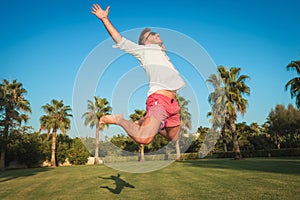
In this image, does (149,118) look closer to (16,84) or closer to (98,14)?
(98,14)

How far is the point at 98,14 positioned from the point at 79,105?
181 cm

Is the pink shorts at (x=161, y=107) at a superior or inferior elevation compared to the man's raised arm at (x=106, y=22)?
inferior

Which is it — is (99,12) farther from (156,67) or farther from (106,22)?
(156,67)

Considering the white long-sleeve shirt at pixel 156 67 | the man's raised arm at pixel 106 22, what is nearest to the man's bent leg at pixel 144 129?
the white long-sleeve shirt at pixel 156 67

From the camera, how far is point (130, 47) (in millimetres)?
4820

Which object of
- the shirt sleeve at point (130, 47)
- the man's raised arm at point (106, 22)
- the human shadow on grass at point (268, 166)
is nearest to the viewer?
the shirt sleeve at point (130, 47)

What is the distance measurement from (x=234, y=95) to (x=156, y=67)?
36898mm

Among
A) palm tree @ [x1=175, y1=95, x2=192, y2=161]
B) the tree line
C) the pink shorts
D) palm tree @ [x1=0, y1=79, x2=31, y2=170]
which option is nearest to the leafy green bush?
the tree line

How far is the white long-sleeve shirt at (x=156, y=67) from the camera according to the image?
468 centimetres

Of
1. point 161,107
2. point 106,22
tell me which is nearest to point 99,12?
point 106,22

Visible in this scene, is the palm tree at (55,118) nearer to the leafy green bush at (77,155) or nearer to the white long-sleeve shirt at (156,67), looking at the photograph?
the leafy green bush at (77,155)

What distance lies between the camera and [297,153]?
41.9m

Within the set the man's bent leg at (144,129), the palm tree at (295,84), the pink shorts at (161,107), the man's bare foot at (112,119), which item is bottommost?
the man's bent leg at (144,129)

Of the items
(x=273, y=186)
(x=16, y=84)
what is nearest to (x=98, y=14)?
(x=273, y=186)
